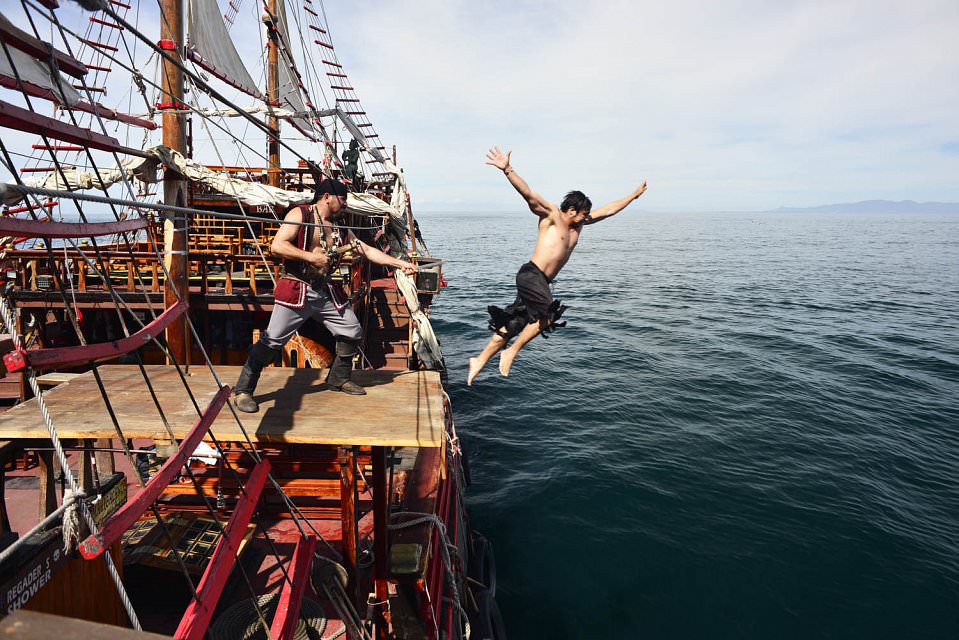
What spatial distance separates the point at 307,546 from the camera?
183 inches

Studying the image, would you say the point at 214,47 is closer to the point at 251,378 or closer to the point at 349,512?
the point at 251,378

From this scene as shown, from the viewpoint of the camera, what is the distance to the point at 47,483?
12.4 ft

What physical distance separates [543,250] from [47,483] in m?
5.12

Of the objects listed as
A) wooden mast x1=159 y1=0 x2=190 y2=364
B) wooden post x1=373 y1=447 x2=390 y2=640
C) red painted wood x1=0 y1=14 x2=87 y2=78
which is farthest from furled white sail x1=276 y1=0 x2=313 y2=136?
wooden post x1=373 y1=447 x2=390 y2=640

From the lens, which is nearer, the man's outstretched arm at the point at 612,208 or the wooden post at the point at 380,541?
the wooden post at the point at 380,541

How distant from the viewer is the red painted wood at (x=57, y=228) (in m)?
2.10

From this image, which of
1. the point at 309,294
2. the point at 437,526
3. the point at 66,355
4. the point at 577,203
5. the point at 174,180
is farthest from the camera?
the point at 174,180

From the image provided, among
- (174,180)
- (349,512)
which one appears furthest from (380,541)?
(174,180)

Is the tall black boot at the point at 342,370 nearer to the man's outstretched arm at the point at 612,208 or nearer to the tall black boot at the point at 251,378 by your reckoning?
the tall black boot at the point at 251,378

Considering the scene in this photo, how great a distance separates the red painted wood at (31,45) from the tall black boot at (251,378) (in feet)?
7.90

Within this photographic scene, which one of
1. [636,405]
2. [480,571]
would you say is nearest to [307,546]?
[480,571]

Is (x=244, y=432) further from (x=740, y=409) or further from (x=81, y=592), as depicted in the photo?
(x=740, y=409)

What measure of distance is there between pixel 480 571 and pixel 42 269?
11.6 meters

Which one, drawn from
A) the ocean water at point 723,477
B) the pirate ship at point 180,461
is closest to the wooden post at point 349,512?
the pirate ship at point 180,461
